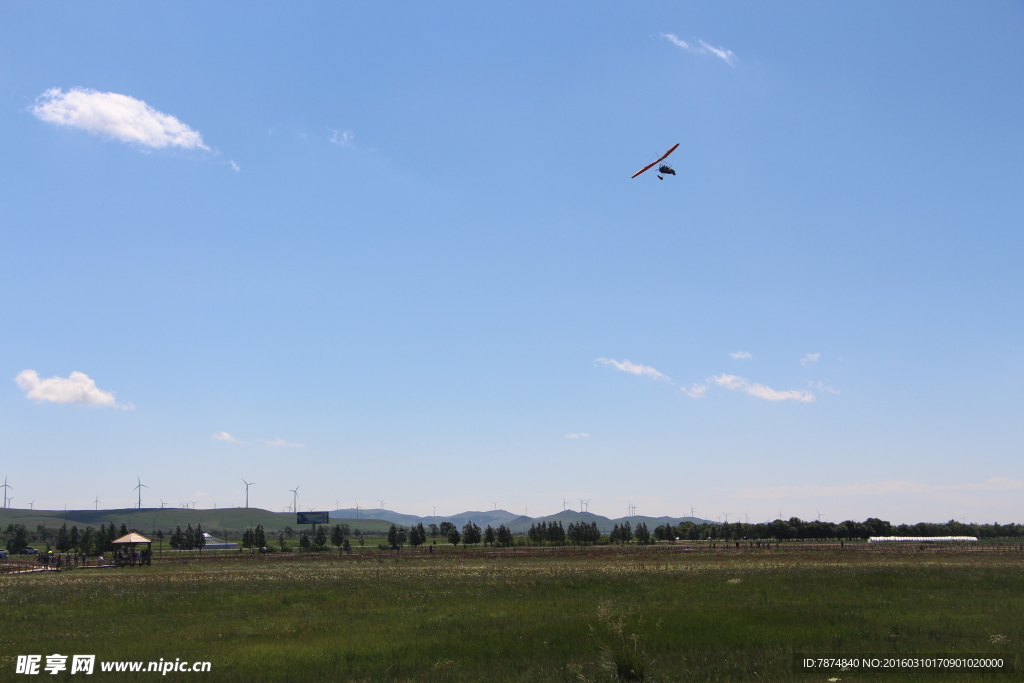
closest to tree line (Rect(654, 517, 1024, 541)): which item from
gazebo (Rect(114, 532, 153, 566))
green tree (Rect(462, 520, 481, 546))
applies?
green tree (Rect(462, 520, 481, 546))

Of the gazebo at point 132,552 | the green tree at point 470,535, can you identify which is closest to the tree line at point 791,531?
the green tree at point 470,535

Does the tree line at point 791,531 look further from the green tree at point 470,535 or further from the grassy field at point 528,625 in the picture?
the grassy field at point 528,625

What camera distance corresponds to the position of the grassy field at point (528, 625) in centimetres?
1920

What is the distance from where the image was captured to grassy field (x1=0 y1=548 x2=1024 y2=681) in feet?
63.0

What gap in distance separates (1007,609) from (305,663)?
2574cm

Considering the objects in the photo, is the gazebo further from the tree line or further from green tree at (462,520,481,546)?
the tree line

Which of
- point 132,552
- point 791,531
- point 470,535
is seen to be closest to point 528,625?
point 132,552

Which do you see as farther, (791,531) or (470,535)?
(791,531)

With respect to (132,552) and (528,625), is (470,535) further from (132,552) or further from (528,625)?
(528,625)

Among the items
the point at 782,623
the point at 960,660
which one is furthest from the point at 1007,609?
the point at 960,660

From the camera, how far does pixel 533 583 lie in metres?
42.0

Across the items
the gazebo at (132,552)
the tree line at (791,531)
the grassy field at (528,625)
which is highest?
the grassy field at (528,625)

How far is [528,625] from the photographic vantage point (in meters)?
25.6

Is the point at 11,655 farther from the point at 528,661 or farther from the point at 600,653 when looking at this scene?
the point at 600,653
